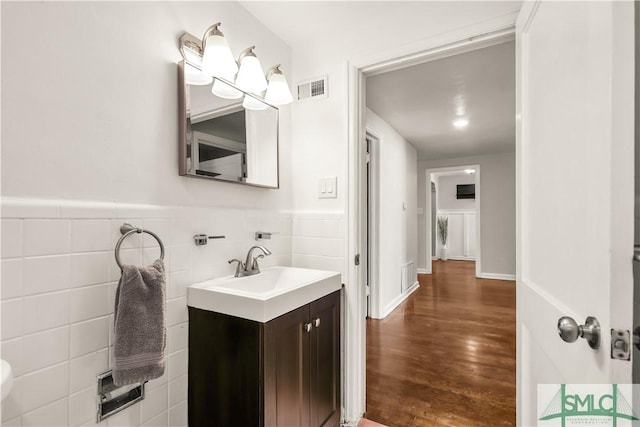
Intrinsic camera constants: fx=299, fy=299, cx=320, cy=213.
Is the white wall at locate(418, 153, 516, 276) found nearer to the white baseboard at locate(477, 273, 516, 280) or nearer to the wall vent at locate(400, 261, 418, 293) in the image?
the white baseboard at locate(477, 273, 516, 280)

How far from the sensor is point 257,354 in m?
1.09

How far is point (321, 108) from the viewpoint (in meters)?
1.80

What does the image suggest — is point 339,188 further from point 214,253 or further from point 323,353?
point 323,353

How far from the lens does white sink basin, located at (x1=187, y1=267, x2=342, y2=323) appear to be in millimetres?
1109

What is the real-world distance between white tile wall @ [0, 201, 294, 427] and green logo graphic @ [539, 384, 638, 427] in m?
1.33

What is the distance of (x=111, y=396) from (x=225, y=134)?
113 cm

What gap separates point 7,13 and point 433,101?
2996mm

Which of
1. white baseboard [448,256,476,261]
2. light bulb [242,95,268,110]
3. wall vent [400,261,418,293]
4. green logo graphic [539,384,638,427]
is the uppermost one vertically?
light bulb [242,95,268,110]

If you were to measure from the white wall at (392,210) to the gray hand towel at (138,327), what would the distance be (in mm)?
2674

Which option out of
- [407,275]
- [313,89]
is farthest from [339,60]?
[407,275]

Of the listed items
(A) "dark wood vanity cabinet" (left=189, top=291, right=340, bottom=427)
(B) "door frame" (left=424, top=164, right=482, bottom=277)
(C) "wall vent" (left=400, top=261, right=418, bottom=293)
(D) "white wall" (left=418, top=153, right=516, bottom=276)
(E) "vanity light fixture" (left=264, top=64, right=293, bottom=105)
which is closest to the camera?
(A) "dark wood vanity cabinet" (left=189, top=291, right=340, bottom=427)

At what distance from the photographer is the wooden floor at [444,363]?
1.77 meters

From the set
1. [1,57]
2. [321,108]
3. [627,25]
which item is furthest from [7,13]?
[627,25]

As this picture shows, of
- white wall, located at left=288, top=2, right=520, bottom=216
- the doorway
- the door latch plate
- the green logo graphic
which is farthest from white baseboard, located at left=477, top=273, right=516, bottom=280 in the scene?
the door latch plate
